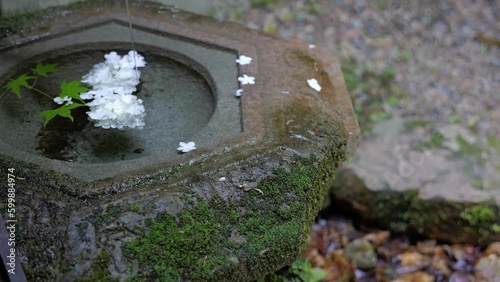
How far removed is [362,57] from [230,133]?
10.3ft

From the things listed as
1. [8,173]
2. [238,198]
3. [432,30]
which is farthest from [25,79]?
[432,30]

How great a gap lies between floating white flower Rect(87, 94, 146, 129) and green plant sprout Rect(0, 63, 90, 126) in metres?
0.07

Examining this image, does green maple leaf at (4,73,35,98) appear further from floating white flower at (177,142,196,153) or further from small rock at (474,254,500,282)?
small rock at (474,254,500,282)

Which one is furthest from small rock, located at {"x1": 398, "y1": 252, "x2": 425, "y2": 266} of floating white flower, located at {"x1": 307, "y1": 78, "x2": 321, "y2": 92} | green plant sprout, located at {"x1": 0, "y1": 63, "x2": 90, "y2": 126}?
green plant sprout, located at {"x1": 0, "y1": 63, "x2": 90, "y2": 126}

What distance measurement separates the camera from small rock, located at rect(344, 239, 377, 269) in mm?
3467

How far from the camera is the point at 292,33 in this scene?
5.33 meters

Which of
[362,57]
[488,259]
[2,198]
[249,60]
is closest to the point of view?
[2,198]

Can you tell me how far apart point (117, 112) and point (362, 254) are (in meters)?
1.85

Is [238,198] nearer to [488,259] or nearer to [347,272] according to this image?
[347,272]

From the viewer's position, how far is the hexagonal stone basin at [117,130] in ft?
7.95

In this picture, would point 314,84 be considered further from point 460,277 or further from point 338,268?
point 460,277

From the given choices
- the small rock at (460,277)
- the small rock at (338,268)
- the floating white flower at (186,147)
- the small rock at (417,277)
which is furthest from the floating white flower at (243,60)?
the small rock at (460,277)

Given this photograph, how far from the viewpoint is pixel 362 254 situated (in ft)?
11.4

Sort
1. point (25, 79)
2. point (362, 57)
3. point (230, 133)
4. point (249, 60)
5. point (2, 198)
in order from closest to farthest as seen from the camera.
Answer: point (2, 198), point (230, 133), point (25, 79), point (249, 60), point (362, 57)
